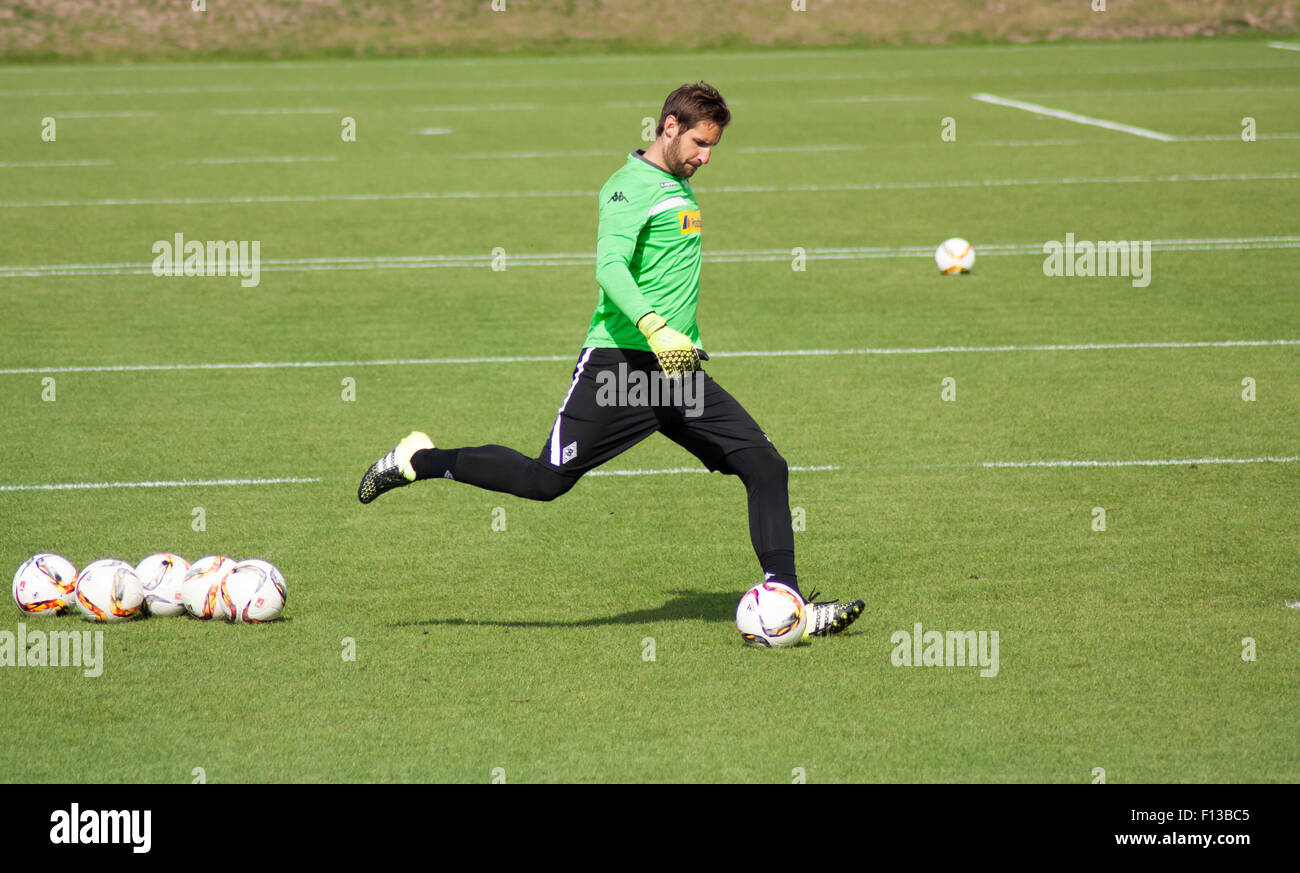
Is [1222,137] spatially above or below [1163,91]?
below

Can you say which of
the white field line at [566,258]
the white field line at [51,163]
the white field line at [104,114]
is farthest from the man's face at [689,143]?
the white field line at [104,114]

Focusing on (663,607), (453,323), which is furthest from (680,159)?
(453,323)

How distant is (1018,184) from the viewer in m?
20.5

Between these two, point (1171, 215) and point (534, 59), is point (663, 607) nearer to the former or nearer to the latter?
point (1171, 215)

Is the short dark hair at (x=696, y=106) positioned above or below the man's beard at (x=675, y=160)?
above

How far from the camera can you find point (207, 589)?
6832 millimetres

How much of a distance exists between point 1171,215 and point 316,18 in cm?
3305

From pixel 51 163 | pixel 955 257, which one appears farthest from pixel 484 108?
pixel 955 257

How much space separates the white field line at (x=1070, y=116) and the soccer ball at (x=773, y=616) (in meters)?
19.6

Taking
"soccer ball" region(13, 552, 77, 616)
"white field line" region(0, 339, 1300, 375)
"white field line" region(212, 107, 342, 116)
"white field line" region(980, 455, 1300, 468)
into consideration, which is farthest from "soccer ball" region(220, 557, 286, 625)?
"white field line" region(212, 107, 342, 116)

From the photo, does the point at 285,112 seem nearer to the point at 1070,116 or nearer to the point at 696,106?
the point at 1070,116

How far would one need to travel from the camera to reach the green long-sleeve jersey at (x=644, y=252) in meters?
6.09

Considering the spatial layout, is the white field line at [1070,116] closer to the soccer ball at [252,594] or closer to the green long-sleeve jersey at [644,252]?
the green long-sleeve jersey at [644,252]

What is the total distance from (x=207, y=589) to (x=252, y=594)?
0.75 feet
